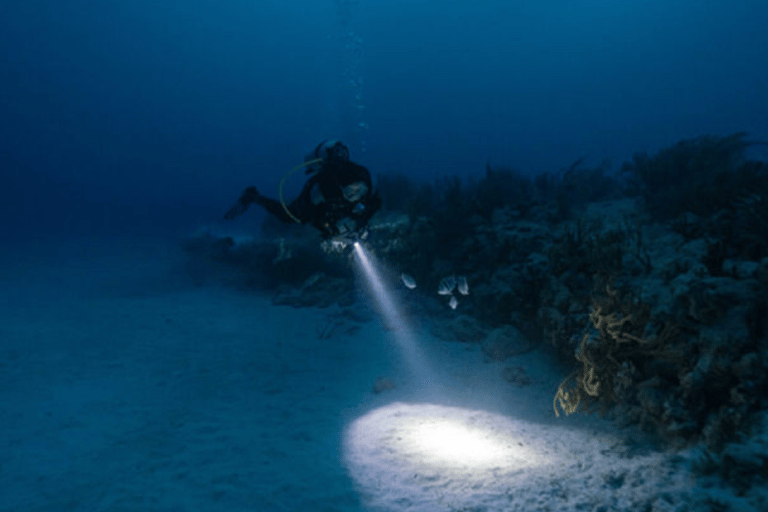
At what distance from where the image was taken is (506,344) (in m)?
6.25

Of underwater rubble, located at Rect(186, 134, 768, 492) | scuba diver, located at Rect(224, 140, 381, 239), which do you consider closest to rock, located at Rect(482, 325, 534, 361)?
underwater rubble, located at Rect(186, 134, 768, 492)

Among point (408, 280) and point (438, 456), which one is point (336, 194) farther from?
point (438, 456)

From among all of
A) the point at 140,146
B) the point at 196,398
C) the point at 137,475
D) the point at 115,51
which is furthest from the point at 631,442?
the point at 140,146

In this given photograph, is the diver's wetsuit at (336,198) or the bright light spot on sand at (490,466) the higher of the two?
the diver's wetsuit at (336,198)

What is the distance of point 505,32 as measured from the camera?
4564 inches

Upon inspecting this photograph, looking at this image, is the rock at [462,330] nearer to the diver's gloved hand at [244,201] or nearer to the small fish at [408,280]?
the small fish at [408,280]

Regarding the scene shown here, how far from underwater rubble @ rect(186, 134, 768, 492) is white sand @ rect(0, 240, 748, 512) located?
446mm

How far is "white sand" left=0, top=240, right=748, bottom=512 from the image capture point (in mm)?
3262

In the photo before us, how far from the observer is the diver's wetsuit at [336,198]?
501 cm

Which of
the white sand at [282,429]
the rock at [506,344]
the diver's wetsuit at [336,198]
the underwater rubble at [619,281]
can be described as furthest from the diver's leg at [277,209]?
the rock at [506,344]

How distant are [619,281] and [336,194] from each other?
4.16 metres

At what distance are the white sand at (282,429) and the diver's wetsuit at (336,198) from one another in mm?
2735

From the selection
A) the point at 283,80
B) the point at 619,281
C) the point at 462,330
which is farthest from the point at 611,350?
the point at 283,80

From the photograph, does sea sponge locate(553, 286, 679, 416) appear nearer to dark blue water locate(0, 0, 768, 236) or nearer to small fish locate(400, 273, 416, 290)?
small fish locate(400, 273, 416, 290)
